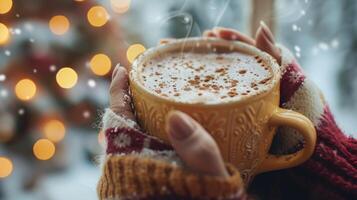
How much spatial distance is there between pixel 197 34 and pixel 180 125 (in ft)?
1.39

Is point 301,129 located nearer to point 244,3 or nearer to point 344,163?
point 344,163

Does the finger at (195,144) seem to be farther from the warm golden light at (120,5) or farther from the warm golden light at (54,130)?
the warm golden light at (54,130)

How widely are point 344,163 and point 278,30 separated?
0.45 m

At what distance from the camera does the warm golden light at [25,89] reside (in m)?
0.99

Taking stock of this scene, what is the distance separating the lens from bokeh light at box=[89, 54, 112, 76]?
0.99 m

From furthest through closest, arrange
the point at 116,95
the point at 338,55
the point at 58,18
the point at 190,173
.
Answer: the point at 338,55
the point at 58,18
the point at 116,95
the point at 190,173

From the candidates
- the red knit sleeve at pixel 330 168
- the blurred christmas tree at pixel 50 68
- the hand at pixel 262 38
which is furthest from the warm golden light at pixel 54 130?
the red knit sleeve at pixel 330 168

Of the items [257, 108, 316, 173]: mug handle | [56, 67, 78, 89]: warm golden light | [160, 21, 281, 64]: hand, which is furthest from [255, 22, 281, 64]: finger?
[56, 67, 78, 89]: warm golden light

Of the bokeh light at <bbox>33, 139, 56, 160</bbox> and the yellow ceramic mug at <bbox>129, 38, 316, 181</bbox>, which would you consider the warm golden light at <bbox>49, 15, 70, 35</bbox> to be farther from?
the yellow ceramic mug at <bbox>129, 38, 316, 181</bbox>

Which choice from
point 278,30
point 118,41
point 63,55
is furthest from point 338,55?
point 63,55

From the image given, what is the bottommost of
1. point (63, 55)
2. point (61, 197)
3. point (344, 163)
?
point (61, 197)

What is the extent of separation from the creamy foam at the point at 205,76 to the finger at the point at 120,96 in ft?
0.09

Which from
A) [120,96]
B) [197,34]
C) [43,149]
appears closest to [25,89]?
[43,149]

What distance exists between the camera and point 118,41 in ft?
3.19
